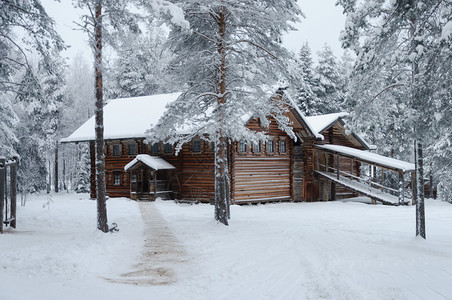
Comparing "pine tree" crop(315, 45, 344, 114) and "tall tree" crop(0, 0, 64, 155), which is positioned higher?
"pine tree" crop(315, 45, 344, 114)

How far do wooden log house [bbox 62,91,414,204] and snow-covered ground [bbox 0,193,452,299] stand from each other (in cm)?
1032

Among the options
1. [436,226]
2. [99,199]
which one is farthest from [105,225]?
[436,226]

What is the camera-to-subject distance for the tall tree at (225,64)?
1421 centimetres

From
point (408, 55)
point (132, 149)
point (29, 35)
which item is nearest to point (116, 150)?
point (132, 149)

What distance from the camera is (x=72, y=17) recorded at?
38.3 ft

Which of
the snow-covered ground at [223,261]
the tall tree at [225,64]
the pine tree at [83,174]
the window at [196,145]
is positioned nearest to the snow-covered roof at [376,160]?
the window at [196,145]

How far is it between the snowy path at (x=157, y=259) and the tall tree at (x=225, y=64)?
2.66m

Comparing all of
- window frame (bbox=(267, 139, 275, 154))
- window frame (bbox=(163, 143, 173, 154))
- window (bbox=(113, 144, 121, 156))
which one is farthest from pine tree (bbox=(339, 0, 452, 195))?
window (bbox=(113, 144, 121, 156))

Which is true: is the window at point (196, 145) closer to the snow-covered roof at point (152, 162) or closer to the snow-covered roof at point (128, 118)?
the snow-covered roof at point (152, 162)

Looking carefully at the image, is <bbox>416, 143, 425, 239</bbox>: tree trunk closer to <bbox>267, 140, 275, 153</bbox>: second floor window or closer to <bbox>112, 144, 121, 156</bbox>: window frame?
<bbox>267, 140, 275, 153</bbox>: second floor window

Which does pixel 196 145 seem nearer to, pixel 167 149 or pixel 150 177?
pixel 167 149

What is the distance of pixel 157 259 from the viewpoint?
33.2 ft

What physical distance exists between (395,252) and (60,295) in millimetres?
8448

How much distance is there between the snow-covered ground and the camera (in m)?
7.45
